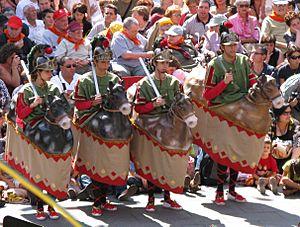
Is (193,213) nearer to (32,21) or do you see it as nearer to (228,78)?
(228,78)

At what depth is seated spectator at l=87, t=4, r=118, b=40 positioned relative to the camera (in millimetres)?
12828

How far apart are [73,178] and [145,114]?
4.12ft

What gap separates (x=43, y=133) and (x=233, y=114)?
2167 millimetres

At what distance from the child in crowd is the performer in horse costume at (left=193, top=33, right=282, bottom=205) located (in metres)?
0.73

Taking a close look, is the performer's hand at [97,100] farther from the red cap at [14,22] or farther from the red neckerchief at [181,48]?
the red neckerchief at [181,48]

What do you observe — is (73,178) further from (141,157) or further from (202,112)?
(202,112)

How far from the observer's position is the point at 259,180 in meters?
10.4

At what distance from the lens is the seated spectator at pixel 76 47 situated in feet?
36.8

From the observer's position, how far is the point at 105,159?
9.11 meters

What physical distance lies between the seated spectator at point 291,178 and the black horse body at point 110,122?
2221 millimetres

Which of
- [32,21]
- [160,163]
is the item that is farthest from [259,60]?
[160,163]

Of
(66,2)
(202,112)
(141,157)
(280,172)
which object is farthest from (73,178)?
(66,2)

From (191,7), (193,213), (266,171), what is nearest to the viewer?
(193,213)

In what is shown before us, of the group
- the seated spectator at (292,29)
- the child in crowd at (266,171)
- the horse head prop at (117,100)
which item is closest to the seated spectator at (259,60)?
the seated spectator at (292,29)
